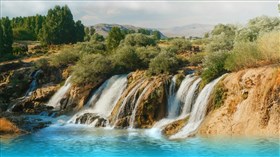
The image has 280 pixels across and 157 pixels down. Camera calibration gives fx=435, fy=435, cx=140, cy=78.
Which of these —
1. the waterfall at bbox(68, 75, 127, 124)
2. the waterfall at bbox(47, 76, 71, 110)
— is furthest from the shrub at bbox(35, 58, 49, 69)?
the waterfall at bbox(68, 75, 127, 124)

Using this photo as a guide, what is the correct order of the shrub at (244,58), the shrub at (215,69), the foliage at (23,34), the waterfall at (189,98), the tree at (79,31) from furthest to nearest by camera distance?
the foliage at (23,34) < the tree at (79,31) < the shrub at (215,69) < the waterfall at (189,98) < the shrub at (244,58)

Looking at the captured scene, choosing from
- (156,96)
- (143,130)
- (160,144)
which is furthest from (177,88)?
(160,144)

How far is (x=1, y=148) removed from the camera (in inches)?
753

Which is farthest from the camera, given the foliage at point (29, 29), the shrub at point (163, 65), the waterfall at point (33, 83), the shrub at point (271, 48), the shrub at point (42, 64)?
the foliage at point (29, 29)

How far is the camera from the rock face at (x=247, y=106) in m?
19.8

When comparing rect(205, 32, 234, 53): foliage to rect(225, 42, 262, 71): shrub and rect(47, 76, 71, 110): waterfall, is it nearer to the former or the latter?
rect(225, 42, 262, 71): shrub

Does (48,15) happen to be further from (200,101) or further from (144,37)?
(200,101)

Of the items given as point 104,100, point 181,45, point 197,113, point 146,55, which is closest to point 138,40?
point 181,45

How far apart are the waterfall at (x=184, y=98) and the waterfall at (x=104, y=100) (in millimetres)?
4993

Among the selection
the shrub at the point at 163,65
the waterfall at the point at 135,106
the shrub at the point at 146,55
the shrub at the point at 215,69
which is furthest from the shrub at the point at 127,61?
the shrub at the point at 215,69

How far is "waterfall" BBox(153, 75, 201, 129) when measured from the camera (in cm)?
2453

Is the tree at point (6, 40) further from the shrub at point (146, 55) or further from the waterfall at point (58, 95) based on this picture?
the shrub at point (146, 55)

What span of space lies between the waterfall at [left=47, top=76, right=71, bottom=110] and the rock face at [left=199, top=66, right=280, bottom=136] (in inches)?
583

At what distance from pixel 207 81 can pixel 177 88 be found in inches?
91.9
